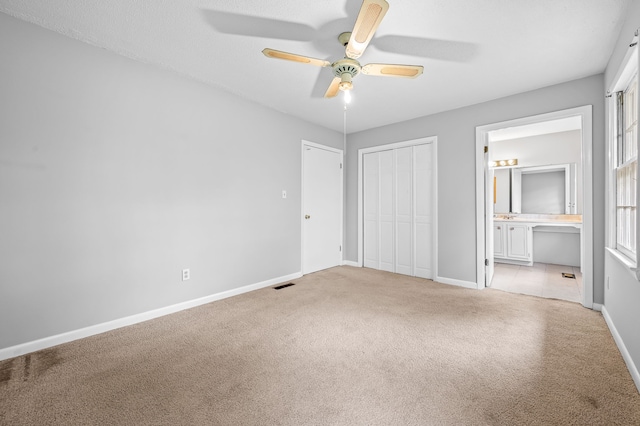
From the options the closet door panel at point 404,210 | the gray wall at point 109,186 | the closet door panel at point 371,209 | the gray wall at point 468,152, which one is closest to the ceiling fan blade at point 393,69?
the gray wall at point 109,186

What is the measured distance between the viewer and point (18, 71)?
199 centimetres

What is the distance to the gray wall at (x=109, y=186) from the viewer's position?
2.00 m

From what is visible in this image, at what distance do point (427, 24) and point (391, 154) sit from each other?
2534 mm

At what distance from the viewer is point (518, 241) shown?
5023 millimetres

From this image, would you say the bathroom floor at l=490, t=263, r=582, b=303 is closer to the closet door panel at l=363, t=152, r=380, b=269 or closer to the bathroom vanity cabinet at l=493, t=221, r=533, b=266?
the bathroom vanity cabinet at l=493, t=221, r=533, b=266

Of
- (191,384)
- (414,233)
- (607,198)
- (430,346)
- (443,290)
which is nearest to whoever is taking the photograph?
(191,384)

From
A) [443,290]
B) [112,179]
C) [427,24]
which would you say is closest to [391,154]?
[443,290]

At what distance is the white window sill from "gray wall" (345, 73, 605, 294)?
60cm

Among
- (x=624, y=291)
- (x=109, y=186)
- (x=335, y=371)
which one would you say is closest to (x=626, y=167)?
(x=624, y=291)

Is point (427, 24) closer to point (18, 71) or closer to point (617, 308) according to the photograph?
point (617, 308)

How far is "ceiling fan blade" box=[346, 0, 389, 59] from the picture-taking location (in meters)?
1.48

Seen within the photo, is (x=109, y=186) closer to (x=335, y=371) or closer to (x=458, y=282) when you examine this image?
(x=335, y=371)

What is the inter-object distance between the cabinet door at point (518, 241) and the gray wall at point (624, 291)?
98.6 inches

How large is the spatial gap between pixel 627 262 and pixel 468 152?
2.12 metres
